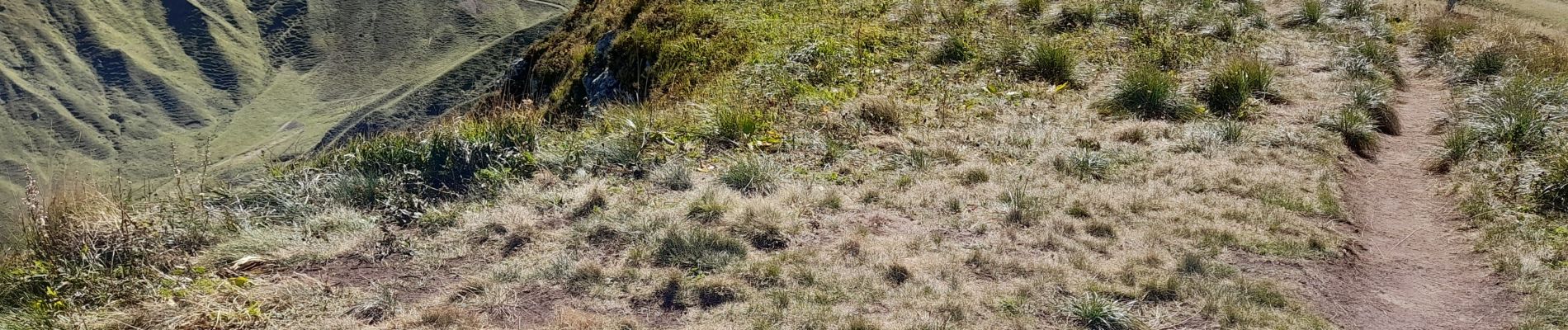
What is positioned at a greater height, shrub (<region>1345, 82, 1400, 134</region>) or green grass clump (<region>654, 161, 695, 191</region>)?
green grass clump (<region>654, 161, 695, 191</region>)

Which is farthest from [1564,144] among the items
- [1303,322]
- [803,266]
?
[803,266]

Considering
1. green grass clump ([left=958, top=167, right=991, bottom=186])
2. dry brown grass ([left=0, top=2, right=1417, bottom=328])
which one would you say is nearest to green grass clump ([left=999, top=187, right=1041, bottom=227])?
dry brown grass ([left=0, top=2, right=1417, bottom=328])

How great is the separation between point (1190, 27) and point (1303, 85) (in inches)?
105

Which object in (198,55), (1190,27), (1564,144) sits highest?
(1564,144)

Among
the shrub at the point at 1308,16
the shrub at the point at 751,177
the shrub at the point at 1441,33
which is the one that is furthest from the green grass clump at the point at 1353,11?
the shrub at the point at 751,177

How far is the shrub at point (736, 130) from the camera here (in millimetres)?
8953

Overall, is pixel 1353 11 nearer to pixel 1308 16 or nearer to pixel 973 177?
pixel 1308 16

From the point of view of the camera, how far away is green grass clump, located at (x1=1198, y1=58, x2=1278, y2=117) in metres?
9.86

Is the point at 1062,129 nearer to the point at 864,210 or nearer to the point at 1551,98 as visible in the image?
the point at 864,210

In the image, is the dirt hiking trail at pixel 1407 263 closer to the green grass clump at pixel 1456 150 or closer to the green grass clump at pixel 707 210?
the green grass clump at pixel 1456 150

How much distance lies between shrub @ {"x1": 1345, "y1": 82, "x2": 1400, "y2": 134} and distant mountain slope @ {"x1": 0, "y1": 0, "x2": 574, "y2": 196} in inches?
4944

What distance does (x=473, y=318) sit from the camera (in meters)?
5.47

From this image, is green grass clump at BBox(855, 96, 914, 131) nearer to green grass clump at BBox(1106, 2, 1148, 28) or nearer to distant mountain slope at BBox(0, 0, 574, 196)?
green grass clump at BBox(1106, 2, 1148, 28)

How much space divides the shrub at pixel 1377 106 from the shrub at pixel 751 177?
613 cm
